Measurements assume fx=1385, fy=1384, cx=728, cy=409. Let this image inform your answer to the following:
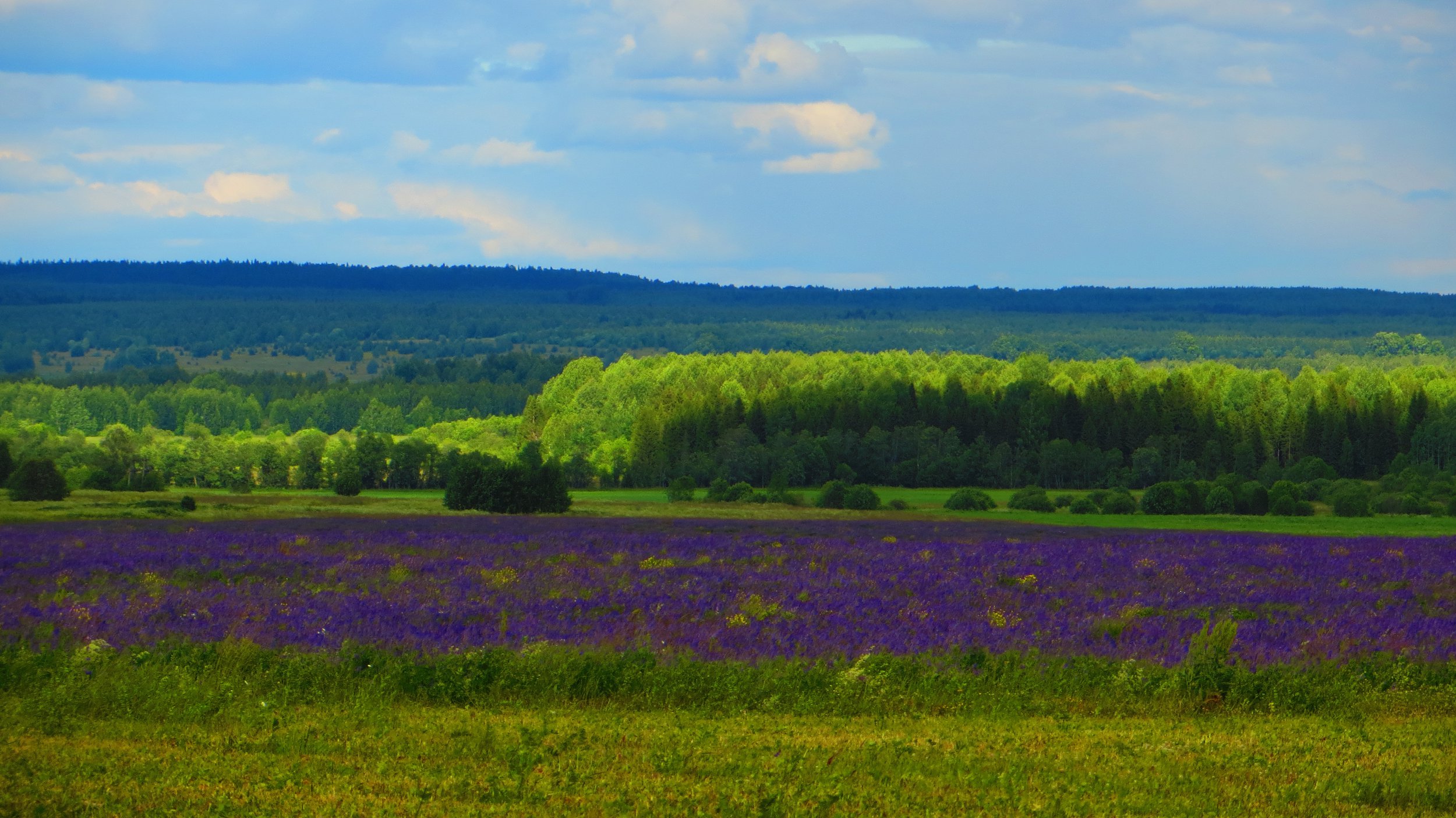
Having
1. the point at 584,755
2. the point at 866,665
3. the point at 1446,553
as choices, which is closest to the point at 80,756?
the point at 584,755

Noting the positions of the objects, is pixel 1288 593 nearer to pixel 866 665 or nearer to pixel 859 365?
pixel 866 665

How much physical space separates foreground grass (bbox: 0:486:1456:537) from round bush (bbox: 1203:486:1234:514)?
4.96m

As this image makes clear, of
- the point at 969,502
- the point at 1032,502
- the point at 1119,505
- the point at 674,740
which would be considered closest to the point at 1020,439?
the point at 1032,502

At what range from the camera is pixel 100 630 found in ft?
55.2

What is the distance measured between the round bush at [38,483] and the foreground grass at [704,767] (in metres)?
50.5

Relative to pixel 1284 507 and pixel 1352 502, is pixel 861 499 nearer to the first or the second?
pixel 1284 507

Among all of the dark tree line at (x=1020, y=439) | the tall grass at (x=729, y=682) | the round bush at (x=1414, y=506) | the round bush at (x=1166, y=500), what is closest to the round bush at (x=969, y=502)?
the round bush at (x=1166, y=500)

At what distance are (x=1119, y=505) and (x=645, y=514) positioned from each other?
3428 cm

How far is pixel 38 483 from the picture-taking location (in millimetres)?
59938

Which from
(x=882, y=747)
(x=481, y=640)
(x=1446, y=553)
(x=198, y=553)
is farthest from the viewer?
(x=1446, y=553)

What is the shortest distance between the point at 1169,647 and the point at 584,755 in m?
8.36

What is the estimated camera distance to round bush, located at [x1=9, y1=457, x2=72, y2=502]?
58281 mm

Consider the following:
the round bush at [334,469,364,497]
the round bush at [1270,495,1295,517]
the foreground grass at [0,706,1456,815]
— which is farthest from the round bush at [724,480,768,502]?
the foreground grass at [0,706,1456,815]

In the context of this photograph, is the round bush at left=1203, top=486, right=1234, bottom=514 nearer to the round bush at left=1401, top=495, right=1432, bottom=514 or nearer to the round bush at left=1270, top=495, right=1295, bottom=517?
the round bush at left=1270, top=495, right=1295, bottom=517
